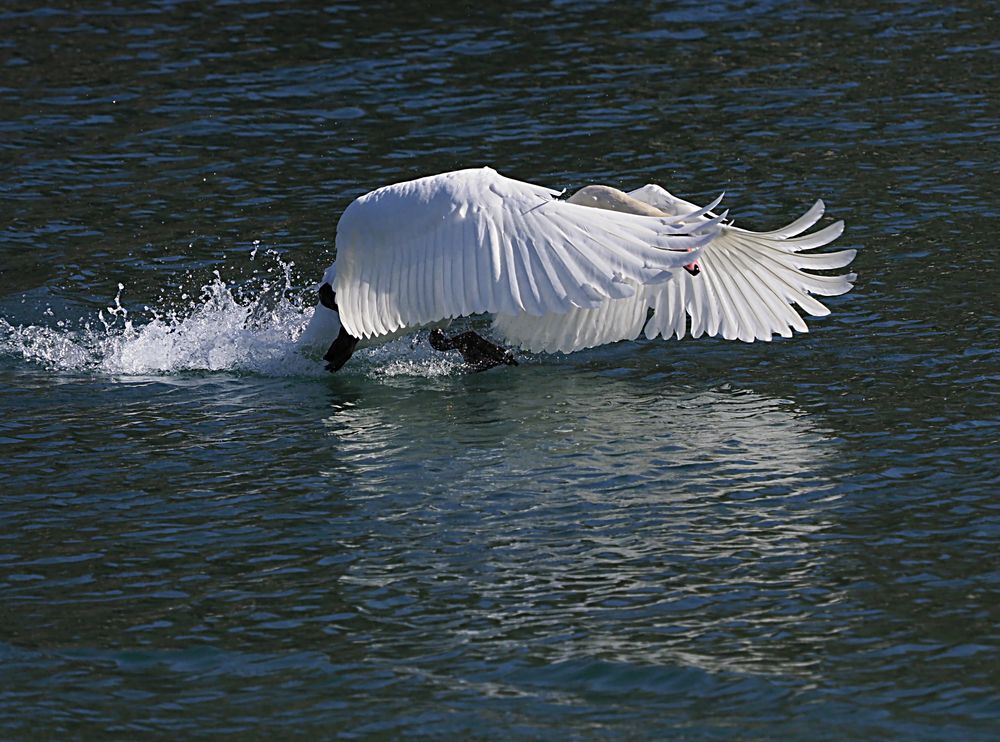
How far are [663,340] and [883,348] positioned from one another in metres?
1.61

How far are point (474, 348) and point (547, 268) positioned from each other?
2.04m

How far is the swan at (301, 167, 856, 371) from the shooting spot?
894 centimetres

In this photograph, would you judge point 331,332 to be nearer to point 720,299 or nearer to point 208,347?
point 208,347

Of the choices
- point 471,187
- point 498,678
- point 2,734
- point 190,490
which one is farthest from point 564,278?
point 2,734

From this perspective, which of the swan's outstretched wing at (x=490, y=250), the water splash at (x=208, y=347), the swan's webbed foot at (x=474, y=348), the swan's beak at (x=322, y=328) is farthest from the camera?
the water splash at (x=208, y=347)

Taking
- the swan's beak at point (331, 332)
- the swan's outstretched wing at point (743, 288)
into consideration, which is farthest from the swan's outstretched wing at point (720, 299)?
the swan's beak at point (331, 332)

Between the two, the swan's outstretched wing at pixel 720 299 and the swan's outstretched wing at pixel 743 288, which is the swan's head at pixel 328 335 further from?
the swan's outstretched wing at pixel 743 288

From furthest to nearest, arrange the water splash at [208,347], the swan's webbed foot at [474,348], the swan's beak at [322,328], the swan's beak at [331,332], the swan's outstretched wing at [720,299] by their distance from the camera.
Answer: the water splash at [208,347] < the swan's webbed foot at [474,348] < the swan's beak at [322,328] < the swan's beak at [331,332] < the swan's outstretched wing at [720,299]

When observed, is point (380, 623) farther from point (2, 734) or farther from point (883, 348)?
point (883, 348)

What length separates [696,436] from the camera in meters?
9.33

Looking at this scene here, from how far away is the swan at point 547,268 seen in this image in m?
8.94

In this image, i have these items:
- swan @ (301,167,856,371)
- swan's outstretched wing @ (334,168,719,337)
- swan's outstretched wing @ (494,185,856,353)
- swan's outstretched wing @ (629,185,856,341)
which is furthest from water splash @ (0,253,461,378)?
swan's outstretched wing @ (629,185,856,341)

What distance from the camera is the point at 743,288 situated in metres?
10.4

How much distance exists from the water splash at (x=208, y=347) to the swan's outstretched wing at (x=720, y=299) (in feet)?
2.88
